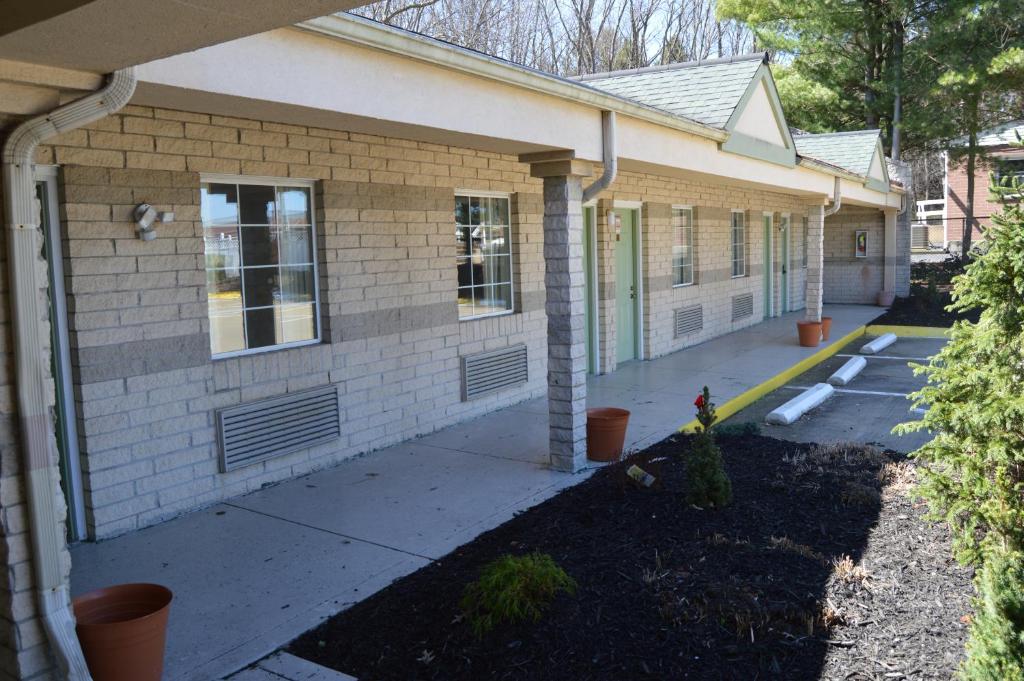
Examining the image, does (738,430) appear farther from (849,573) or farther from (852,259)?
(852,259)

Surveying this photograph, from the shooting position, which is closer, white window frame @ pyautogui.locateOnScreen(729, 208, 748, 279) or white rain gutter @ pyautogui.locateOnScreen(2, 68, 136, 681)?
white rain gutter @ pyautogui.locateOnScreen(2, 68, 136, 681)

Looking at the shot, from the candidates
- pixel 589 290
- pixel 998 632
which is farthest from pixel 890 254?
pixel 998 632

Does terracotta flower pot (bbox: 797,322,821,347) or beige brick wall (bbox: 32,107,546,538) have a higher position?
beige brick wall (bbox: 32,107,546,538)

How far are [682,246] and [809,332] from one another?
8.52ft

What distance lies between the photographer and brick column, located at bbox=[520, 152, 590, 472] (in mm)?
7074

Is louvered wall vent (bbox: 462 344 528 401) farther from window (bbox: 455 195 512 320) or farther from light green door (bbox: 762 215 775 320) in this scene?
light green door (bbox: 762 215 775 320)

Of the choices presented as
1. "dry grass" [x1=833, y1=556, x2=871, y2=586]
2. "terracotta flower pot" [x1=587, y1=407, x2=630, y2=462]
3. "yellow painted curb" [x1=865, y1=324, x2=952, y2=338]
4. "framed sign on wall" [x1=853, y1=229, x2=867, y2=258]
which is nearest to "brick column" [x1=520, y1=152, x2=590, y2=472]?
"terracotta flower pot" [x1=587, y1=407, x2=630, y2=462]

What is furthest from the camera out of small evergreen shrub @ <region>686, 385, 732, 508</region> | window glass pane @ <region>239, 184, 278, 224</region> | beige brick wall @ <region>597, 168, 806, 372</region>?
beige brick wall @ <region>597, 168, 806, 372</region>

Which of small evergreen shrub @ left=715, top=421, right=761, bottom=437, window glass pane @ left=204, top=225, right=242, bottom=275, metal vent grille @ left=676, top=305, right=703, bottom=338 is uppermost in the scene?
window glass pane @ left=204, top=225, right=242, bottom=275

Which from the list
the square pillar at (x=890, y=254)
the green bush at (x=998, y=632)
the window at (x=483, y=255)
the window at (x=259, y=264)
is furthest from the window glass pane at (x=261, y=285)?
the square pillar at (x=890, y=254)

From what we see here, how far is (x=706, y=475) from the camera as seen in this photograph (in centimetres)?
593

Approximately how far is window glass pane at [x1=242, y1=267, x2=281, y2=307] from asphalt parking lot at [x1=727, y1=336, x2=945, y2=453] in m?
5.10

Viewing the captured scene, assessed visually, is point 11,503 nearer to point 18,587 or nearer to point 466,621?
point 18,587

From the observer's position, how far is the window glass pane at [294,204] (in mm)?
7039
